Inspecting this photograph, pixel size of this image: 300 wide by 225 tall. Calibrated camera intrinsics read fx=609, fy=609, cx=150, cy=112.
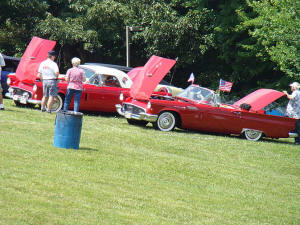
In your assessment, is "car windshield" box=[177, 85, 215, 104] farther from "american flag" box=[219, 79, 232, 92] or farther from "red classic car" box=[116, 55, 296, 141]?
"american flag" box=[219, 79, 232, 92]

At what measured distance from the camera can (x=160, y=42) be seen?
32.5 metres

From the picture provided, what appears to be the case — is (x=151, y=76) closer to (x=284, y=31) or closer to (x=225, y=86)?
(x=225, y=86)

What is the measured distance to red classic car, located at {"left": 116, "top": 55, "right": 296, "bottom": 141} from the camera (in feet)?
57.3

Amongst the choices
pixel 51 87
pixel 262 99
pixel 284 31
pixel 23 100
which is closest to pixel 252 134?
pixel 262 99

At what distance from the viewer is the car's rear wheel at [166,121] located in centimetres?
1759

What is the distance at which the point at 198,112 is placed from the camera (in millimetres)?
17781

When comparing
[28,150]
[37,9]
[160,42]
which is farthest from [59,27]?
[28,150]

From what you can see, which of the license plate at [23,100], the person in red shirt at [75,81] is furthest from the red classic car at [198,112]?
the license plate at [23,100]

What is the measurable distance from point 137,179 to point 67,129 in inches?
85.4

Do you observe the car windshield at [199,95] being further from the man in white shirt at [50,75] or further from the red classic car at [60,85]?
the man in white shirt at [50,75]

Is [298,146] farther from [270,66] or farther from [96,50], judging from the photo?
[96,50]

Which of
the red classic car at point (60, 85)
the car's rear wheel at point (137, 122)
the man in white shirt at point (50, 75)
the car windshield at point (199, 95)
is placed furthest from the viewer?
the red classic car at point (60, 85)

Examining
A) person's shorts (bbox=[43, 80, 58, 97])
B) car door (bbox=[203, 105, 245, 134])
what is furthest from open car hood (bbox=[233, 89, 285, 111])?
person's shorts (bbox=[43, 80, 58, 97])

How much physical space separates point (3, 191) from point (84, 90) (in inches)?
457
